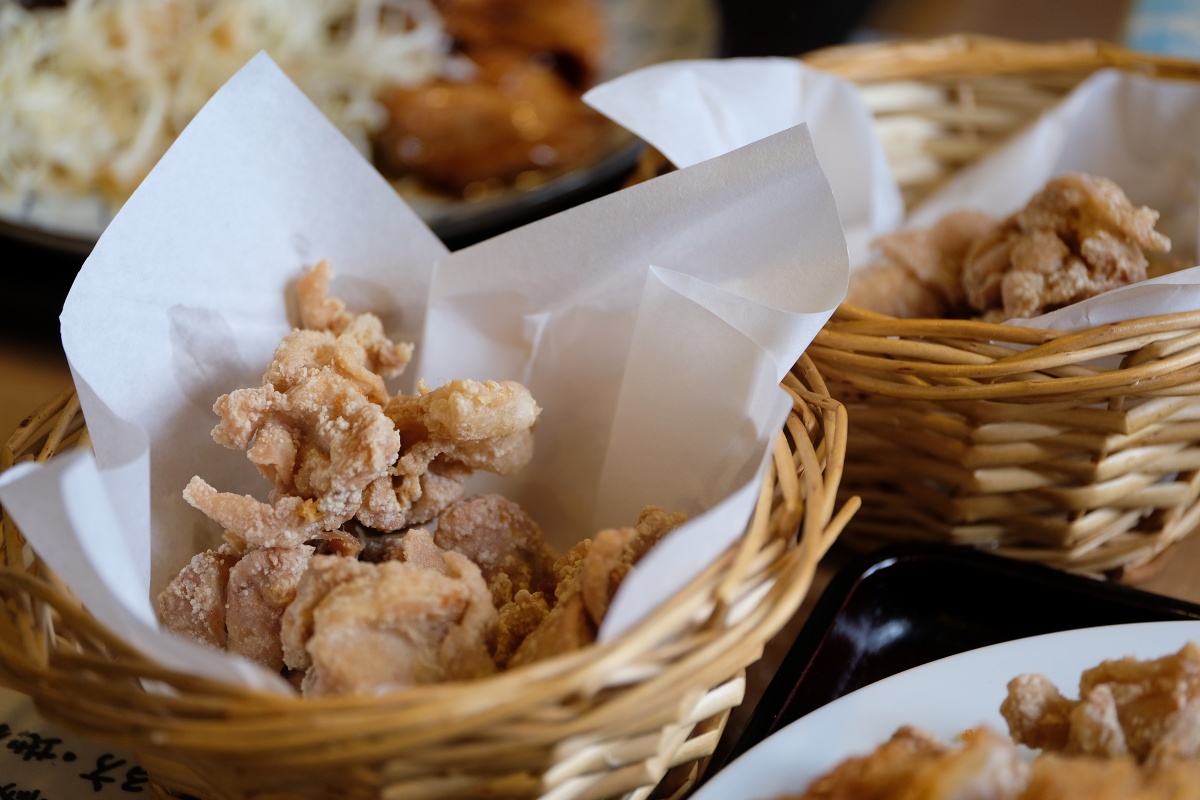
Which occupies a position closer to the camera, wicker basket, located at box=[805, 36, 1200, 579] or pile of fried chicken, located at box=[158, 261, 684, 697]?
pile of fried chicken, located at box=[158, 261, 684, 697]

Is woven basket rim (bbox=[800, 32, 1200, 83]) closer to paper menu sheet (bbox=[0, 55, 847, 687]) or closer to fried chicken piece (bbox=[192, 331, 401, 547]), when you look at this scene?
paper menu sheet (bbox=[0, 55, 847, 687])

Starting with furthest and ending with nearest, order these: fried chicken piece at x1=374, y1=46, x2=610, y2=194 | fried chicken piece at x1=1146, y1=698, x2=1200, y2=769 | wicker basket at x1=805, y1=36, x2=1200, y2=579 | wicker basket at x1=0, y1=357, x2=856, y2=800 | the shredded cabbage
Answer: fried chicken piece at x1=374, y1=46, x2=610, y2=194, the shredded cabbage, wicker basket at x1=805, y1=36, x2=1200, y2=579, fried chicken piece at x1=1146, y1=698, x2=1200, y2=769, wicker basket at x1=0, y1=357, x2=856, y2=800

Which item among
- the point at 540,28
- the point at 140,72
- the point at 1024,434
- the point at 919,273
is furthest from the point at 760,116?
the point at 140,72

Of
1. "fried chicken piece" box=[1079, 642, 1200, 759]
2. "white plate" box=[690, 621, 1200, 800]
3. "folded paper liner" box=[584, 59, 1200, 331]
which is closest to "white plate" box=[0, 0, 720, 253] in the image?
"folded paper liner" box=[584, 59, 1200, 331]

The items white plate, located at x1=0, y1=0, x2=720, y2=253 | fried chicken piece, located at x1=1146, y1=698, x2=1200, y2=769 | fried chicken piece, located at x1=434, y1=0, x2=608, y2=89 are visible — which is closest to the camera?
fried chicken piece, located at x1=1146, y1=698, x2=1200, y2=769

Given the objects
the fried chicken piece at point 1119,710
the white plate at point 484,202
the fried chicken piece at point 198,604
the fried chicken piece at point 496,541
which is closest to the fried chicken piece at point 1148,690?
the fried chicken piece at point 1119,710

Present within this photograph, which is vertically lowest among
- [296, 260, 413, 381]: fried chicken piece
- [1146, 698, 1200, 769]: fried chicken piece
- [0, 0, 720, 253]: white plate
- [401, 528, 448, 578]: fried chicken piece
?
[0, 0, 720, 253]: white plate
